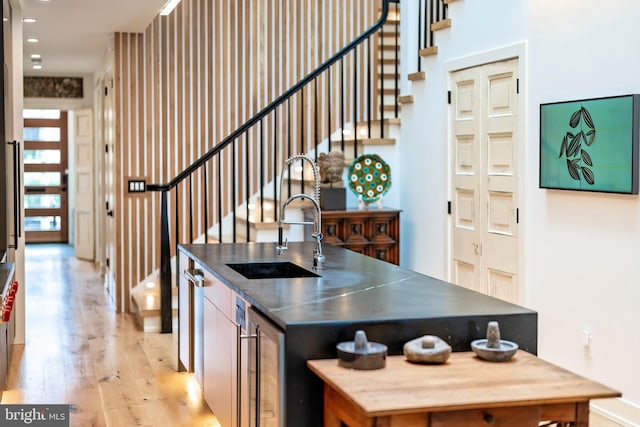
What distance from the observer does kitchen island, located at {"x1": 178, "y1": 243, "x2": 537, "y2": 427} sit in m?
2.95

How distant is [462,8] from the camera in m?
6.17

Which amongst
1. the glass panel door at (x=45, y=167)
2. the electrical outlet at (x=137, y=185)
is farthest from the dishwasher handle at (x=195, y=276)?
the glass panel door at (x=45, y=167)

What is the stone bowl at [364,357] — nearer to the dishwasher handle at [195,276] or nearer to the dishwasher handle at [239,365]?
the dishwasher handle at [239,365]

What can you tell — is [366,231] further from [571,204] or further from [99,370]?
[99,370]

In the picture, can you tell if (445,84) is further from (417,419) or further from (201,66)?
(417,419)

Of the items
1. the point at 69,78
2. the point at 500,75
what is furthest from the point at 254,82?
the point at 69,78

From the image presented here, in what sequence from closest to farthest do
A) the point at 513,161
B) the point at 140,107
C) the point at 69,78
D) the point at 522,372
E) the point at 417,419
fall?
the point at 417,419, the point at 522,372, the point at 513,161, the point at 140,107, the point at 69,78

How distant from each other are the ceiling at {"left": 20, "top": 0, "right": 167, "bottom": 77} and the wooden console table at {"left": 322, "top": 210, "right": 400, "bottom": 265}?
6.95 feet

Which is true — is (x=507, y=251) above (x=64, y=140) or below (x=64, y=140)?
below

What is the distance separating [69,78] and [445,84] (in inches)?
294

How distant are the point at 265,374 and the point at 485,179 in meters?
3.11

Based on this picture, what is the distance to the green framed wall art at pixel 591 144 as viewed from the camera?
4.43 metres

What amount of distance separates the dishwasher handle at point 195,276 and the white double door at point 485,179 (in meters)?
2.03

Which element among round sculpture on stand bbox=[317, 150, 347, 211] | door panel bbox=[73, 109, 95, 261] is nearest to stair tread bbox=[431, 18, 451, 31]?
round sculpture on stand bbox=[317, 150, 347, 211]
